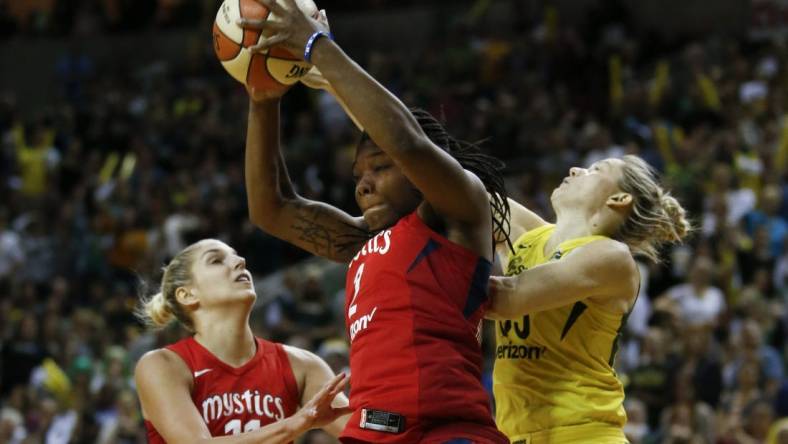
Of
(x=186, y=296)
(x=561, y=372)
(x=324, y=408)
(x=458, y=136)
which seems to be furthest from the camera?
(x=458, y=136)

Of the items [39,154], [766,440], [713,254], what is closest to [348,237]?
[766,440]

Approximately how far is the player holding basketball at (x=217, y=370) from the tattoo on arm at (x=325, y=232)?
0.45 m

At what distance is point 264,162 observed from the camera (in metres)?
4.29

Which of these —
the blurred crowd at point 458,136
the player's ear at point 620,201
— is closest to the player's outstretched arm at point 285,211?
the player's ear at point 620,201

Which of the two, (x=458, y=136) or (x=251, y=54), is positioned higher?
(x=458, y=136)

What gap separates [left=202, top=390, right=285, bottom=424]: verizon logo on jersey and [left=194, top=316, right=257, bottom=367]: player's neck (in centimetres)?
16

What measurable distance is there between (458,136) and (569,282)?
9841 mm

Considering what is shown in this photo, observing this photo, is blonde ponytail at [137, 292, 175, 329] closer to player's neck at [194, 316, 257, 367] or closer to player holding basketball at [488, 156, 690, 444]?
player's neck at [194, 316, 257, 367]

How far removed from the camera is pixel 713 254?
34.6 feet

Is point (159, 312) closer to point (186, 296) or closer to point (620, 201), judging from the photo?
point (186, 296)

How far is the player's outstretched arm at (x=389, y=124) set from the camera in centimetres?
350

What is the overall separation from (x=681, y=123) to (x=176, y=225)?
5530mm

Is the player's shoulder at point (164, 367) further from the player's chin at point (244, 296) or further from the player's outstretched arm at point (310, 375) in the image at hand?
the player's outstretched arm at point (310, 375)

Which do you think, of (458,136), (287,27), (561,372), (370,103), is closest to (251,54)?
(287,27)
